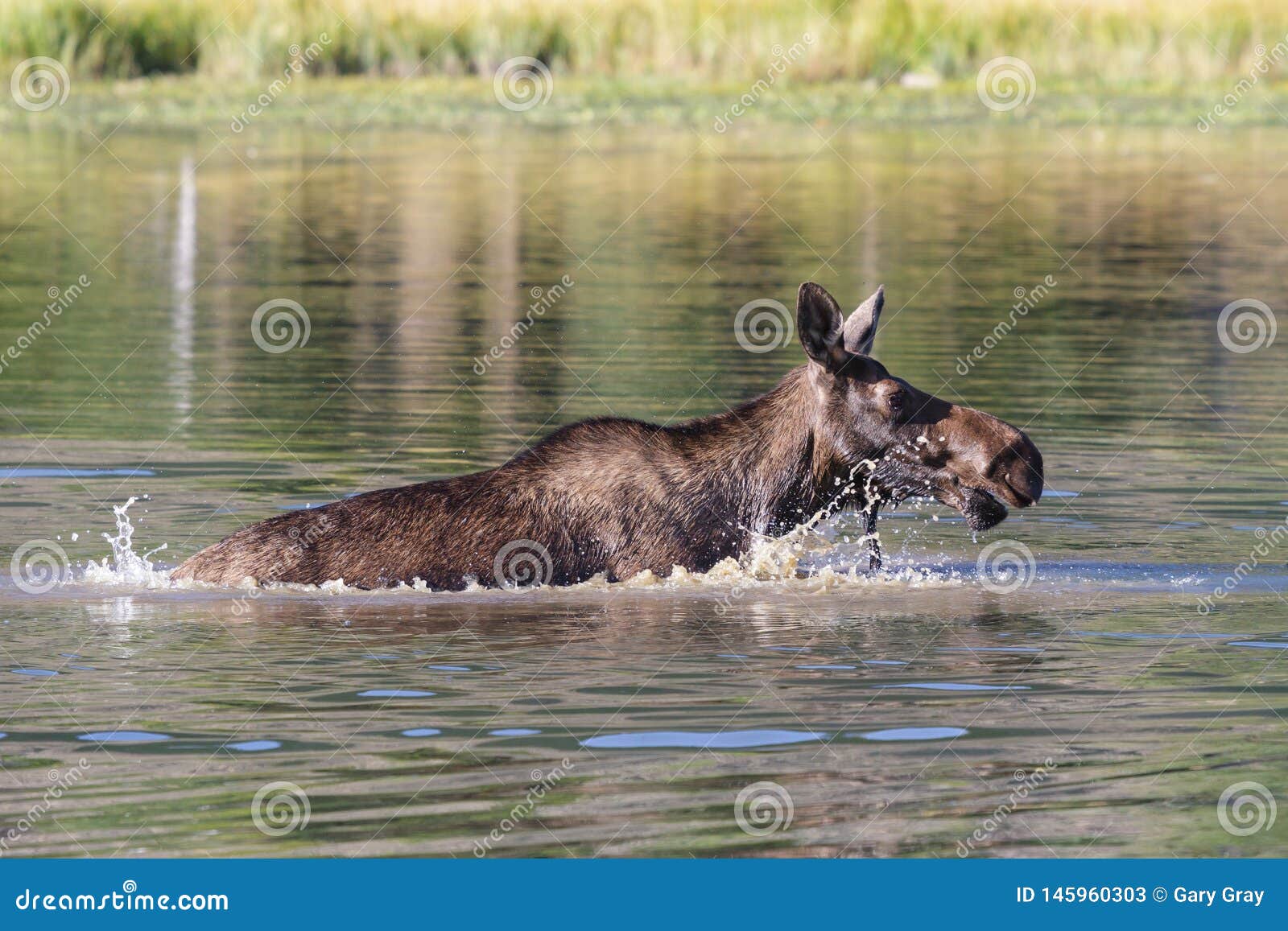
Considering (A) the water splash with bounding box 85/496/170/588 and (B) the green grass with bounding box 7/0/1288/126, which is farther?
(B) the green grass with bounding box 7/0/1288/126

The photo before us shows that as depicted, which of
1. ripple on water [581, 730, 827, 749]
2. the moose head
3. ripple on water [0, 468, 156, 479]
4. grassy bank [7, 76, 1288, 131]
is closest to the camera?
ripple on water [581, 730, 827, 749]

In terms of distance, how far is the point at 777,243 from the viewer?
1176 inches

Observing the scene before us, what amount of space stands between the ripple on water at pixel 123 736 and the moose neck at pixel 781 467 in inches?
135

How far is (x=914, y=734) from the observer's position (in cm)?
912

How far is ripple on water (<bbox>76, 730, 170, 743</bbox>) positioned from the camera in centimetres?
895

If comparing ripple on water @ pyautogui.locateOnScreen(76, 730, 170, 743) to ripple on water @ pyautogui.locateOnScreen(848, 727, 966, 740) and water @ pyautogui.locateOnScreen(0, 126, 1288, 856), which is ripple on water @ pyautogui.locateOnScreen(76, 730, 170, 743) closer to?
water @ pyautogui.locateOnScreen(0, 126, 1288, 856)

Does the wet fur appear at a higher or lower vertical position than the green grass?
lower

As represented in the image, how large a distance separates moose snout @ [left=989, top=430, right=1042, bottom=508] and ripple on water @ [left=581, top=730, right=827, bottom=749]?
251 cm

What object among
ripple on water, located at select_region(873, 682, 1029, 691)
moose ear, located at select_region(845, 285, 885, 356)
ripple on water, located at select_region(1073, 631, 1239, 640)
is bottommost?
ripple on water, located at select_region(873, 682, 1029, 691)

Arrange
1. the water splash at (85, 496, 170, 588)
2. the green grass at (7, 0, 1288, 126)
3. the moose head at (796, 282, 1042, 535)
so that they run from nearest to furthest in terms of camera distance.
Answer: the moose head at (796, 282, 1042, 535) < the water splash at (85, 496, 170, 588) < the green grass at (7, 0, 1288, 126)

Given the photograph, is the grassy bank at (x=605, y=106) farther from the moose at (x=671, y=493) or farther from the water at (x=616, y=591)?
the moose at (x=671, y=493)

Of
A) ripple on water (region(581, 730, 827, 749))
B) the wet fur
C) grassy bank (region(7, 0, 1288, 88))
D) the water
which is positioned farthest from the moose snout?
grassy bank (region(7, 0, 1288, 88))

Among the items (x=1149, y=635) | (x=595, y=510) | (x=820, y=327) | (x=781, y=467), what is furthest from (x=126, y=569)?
(x=1149, y=635)

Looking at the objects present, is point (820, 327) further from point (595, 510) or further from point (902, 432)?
point (595, 510)
